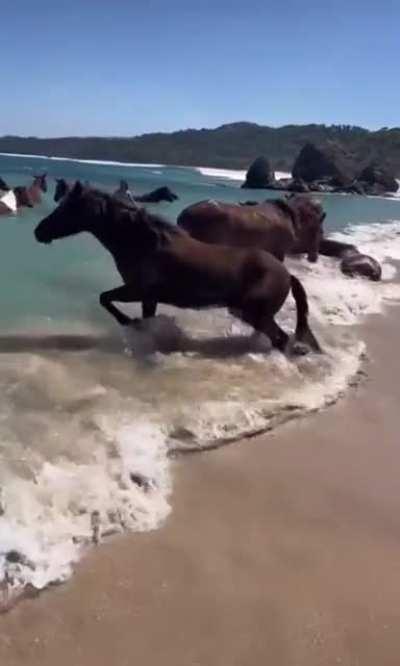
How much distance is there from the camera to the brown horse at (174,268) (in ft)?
23.6

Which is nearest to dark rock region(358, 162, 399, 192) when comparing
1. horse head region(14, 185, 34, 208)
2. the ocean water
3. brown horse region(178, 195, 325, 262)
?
horse head region(14, 185, 34, 208)

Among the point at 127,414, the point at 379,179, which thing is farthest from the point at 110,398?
the point at 379,179

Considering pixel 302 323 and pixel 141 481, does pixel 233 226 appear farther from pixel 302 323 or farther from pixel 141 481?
pixel 141 481

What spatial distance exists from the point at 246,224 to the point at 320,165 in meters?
60.4

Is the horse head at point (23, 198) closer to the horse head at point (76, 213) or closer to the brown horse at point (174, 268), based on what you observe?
the horse head at point (76, 213)

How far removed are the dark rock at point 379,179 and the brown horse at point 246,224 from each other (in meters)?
51.0

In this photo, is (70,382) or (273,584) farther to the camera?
(70,382)

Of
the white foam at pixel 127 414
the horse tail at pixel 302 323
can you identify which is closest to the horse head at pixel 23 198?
the white foam at pixel 127 414

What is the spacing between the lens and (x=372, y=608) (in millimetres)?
3080

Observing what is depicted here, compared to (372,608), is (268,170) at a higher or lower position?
lower

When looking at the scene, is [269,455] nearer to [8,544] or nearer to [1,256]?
[8,544]

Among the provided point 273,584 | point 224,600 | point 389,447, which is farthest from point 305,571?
point 389,447

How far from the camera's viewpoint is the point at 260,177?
5697 cm

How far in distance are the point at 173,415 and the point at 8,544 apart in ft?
6.47
